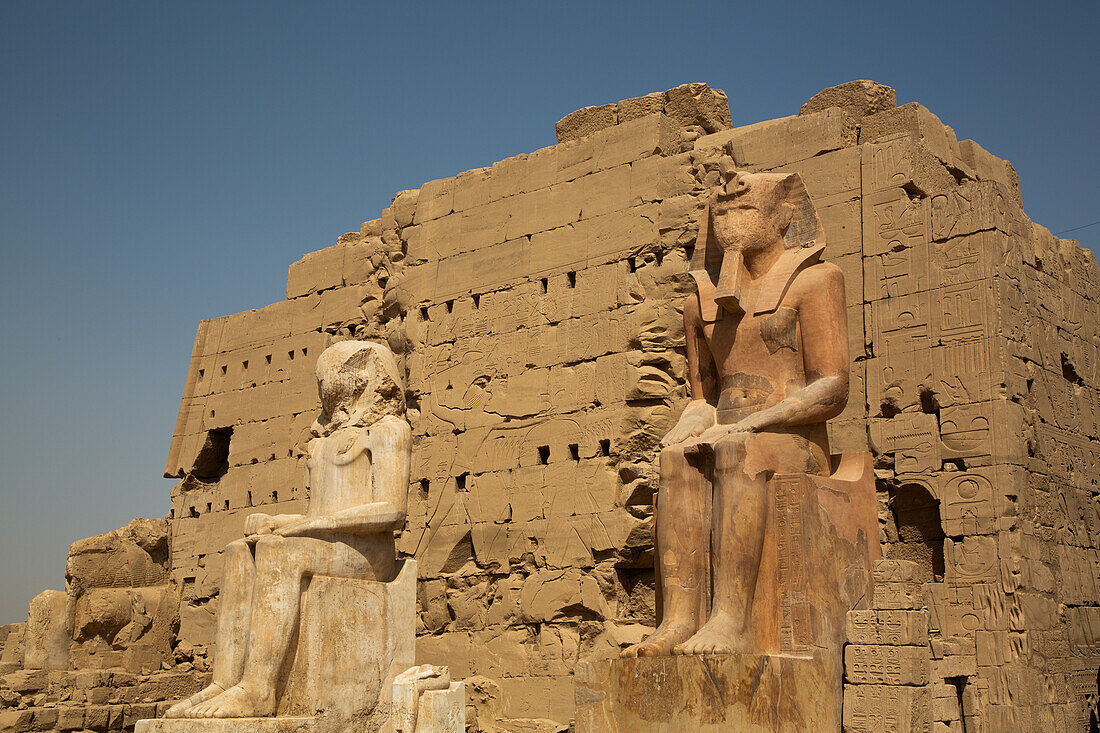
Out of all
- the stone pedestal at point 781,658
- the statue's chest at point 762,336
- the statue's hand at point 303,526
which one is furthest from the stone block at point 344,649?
the statue's chest at point 762,336

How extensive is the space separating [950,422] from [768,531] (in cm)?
286

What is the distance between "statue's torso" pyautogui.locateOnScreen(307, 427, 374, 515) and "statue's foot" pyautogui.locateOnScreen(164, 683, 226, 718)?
0.97m

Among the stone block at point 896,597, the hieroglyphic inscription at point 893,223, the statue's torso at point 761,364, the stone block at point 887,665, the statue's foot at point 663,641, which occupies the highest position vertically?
the hieroglyphic inscription at point 893,223

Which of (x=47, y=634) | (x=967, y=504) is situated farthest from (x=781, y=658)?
(x=47, y=634)

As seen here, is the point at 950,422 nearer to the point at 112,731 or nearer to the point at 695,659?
the point at 695,659

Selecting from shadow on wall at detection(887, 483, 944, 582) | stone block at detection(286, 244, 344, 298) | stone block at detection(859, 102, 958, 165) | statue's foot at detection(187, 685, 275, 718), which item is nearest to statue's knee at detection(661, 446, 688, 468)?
statue's foot at detection(187, 685, 275, 718)

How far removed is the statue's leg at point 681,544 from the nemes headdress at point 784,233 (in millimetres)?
→ 839

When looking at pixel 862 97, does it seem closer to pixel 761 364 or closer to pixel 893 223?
pixel 893 223

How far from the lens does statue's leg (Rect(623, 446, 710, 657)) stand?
535 cm

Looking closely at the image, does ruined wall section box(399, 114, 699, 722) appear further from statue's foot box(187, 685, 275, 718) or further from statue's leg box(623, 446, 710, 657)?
statue's foot box(187, 685, 275, 718)

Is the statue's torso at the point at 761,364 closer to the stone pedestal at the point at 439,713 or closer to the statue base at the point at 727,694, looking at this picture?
the statue base at the point at 727,694

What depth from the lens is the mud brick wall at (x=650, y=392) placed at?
733 centimetres

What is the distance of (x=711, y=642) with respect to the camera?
16.4ft

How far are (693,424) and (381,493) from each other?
163 centimetres
